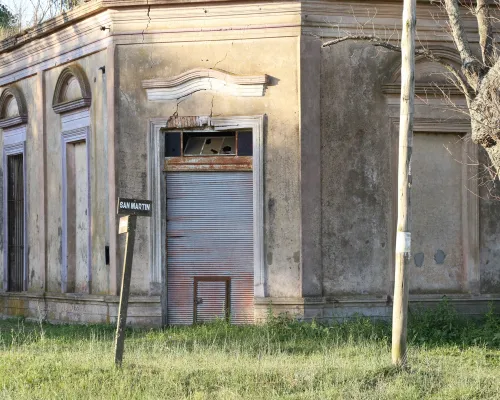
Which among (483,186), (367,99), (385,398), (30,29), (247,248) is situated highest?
(30,29)

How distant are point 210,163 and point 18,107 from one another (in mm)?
5430

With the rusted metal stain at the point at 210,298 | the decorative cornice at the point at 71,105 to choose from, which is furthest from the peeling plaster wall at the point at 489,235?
the decorative cornice at the point at 71,105

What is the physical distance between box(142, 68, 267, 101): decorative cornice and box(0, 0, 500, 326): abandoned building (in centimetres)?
2

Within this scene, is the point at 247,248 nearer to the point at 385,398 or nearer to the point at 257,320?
the point at 257,320

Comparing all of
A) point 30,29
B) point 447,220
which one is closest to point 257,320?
point 447,220

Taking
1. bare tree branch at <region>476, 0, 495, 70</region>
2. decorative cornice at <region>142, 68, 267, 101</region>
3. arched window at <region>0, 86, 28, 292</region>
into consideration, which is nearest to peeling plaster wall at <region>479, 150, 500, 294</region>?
bare tree branch at <region>476, 0, 495, 70</region>

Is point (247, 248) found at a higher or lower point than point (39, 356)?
higher

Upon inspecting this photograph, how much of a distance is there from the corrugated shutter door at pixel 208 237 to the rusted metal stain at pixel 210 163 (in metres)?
0.11

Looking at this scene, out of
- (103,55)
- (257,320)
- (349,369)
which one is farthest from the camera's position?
(103,55)

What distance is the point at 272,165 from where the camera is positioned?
51.1ft

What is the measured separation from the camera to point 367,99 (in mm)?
15727

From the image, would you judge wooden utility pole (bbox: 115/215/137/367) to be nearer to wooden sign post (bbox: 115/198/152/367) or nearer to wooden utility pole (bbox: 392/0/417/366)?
wooden sign post (bbox: 115/198/152/367)

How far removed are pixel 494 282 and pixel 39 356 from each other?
794cm

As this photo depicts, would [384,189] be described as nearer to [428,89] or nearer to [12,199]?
[428,89]
